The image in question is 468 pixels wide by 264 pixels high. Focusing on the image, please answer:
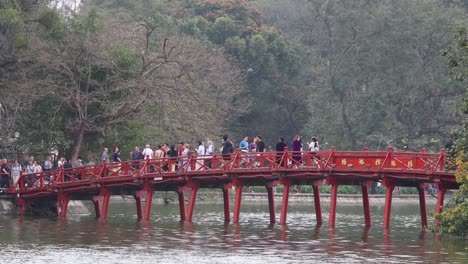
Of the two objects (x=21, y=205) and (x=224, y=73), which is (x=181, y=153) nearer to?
(x=21, y=205)

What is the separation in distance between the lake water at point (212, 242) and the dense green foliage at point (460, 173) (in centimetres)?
77

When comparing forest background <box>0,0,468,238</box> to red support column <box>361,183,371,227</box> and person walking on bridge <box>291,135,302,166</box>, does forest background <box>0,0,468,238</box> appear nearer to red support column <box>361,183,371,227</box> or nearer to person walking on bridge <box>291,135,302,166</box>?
red support column <box>361,183,371,227</box>

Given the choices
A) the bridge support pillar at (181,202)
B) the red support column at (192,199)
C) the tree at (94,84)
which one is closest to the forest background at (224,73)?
the tree at (94,84)

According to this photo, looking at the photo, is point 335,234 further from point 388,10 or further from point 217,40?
point 217,40

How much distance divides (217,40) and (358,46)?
12604 millimetres

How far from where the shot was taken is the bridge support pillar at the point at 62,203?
5091cm

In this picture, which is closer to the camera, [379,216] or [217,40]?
[379,216]

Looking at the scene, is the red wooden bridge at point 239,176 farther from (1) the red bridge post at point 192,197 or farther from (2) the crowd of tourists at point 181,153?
(2) the crowd of tourists at point 181,153

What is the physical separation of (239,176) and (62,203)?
8375mm

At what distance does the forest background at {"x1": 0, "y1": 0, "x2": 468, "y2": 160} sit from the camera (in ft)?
184

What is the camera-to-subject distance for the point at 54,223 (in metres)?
48.1

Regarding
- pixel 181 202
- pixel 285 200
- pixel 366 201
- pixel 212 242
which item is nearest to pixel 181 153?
pixel 181 202

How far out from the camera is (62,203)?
51.5 m

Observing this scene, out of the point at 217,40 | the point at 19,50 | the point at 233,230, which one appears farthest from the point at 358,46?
the point at 233,230
